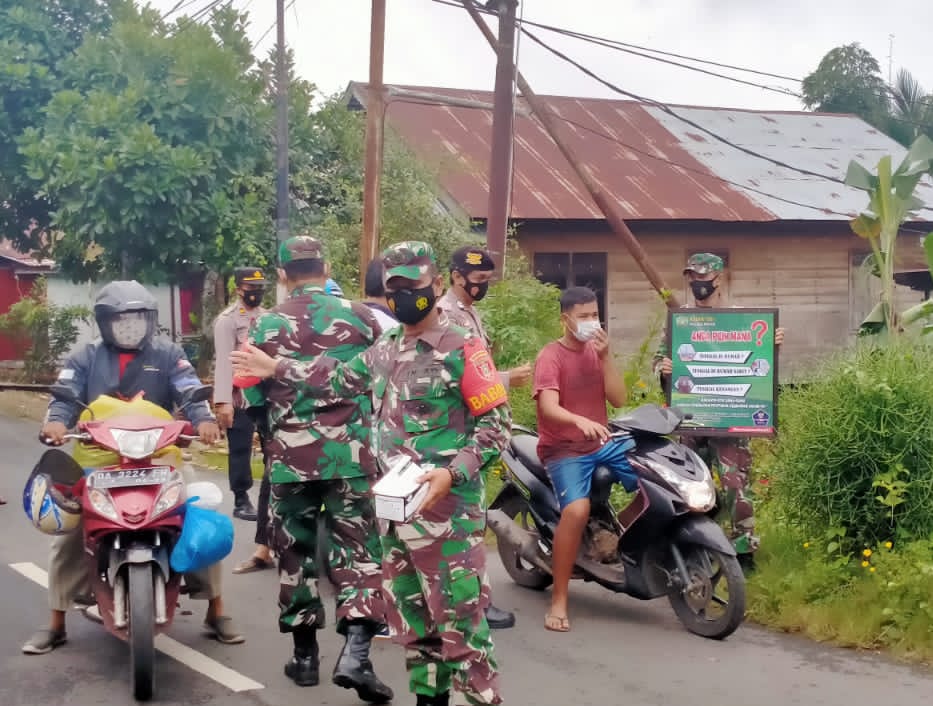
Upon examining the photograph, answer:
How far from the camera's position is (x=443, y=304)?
251 inches

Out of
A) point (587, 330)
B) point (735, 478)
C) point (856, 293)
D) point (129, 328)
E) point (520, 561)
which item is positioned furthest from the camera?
point (856, 293)

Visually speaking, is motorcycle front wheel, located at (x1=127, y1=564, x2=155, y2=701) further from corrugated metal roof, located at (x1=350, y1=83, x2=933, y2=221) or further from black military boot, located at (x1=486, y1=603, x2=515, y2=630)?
corrugated metal roof, located at (x1=350, y1=83, x2=933, y2=221)

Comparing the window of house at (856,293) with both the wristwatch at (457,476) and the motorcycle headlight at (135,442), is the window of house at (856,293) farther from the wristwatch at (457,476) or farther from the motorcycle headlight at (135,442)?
the wristwatch at (457,476)

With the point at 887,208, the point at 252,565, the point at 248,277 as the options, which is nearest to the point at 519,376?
the point at 252,565

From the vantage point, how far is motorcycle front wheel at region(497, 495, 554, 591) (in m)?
7.44

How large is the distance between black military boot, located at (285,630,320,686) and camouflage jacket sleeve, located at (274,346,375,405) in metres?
1.08

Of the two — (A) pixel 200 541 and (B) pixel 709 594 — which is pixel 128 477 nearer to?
(A) pixel 200 541

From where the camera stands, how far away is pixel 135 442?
18.0 feet

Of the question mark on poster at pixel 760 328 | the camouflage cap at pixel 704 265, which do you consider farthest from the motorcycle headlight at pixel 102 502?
the question mark on poster at pixel 760 328

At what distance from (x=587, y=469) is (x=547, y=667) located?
1.19 meters

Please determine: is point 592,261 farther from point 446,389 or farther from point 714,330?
point 446,389

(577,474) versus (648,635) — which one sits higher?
(577,474)

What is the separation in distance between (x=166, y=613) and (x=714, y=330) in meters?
3.58

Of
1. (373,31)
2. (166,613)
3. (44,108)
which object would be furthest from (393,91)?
(166,613)
